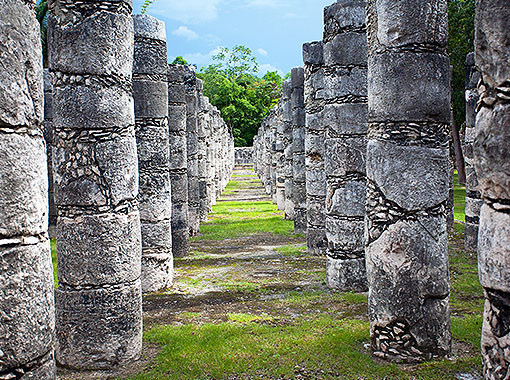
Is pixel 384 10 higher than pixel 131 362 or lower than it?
higher

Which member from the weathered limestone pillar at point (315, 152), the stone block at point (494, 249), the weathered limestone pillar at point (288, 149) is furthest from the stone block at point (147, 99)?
the weathered limestone pillar at point (288, 149)

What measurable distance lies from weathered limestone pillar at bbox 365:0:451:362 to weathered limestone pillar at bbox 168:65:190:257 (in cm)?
653

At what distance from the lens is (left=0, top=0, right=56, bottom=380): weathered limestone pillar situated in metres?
2.93

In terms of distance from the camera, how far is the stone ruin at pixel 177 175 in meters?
2.89

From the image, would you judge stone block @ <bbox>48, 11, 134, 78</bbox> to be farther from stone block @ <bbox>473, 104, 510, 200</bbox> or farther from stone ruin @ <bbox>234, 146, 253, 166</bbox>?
stone ruin @ <bbox>234, 146, 253, 166</bbox>

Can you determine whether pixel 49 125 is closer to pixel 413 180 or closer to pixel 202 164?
pixel 202 164

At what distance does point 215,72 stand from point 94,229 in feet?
213

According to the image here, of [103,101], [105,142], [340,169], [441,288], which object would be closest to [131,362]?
[105,142]

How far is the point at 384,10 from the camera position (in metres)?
5.73

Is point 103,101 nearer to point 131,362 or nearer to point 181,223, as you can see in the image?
point 131,362

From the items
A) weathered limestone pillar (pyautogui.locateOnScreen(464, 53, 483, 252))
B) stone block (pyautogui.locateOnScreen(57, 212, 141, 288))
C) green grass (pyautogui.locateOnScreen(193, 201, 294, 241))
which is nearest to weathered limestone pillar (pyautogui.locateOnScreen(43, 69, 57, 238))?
green grass (pyautogui.locateOnScreen(193, 201, 294, 241))

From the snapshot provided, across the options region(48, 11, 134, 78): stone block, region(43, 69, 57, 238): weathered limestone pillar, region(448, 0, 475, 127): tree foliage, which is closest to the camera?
region(48, 11, 134, 78): stone block

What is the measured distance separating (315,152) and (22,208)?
9.39 metres

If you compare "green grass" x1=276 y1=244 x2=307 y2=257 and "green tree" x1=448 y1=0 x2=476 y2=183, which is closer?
"green grass" x1=276 y1=244 x2=307 y2=257
